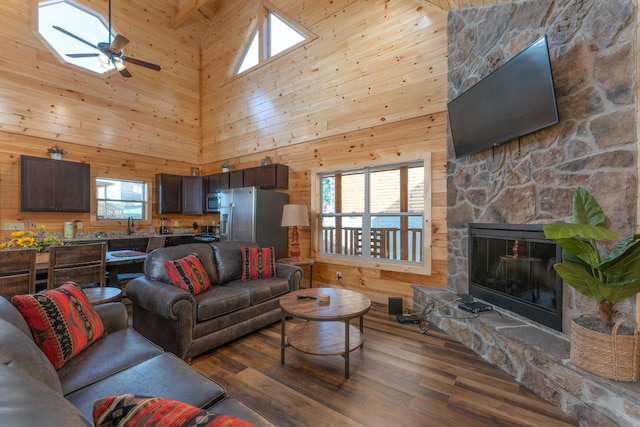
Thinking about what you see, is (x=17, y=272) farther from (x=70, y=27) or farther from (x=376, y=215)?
(x=70, y=27)

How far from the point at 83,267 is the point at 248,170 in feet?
10.2

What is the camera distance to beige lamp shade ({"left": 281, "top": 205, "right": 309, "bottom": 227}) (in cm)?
431

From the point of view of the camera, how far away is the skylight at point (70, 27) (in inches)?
189

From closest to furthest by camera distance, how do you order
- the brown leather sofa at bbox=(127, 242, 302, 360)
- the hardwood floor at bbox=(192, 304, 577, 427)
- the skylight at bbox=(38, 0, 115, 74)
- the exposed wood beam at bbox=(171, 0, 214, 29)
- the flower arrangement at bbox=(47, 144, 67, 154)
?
the hardwood floor at bbox=(192, 304, 577, 427)
the brown leather sofa at bbox=(127, 242, 302, 360)
the flower arrangement at bbox=(47, 144, 67, 154)
the skylight at bbox=(38, 0, 115, 74)
the exposed wood beam at bbox=(171, 0, 214, 29)

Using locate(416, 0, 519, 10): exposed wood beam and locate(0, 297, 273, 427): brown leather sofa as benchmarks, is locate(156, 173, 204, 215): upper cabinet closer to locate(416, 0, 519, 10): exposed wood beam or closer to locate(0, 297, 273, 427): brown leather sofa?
locate(0, 297, 273, 427): brown leather sofa

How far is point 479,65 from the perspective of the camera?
3.04 m

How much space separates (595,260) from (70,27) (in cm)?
785

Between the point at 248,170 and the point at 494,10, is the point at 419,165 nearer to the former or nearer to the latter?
the point at 494,10

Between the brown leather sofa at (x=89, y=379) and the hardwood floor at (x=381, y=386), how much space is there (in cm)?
71

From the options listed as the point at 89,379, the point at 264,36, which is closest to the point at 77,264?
the point at 89,379

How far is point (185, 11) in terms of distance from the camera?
19.2ft

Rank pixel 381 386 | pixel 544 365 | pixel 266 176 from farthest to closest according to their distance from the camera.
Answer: pixel 266 176, pixel 381 386, pixel 544 365

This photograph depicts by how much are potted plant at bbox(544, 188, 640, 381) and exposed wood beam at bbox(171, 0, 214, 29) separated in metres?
6.85

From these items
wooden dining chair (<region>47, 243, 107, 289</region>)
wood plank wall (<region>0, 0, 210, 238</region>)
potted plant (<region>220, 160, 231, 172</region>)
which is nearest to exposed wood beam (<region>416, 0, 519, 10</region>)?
potted plant (<region>220, 160, 231, 172</region>)
